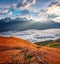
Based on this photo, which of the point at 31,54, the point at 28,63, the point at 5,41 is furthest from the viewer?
the point at 5,41

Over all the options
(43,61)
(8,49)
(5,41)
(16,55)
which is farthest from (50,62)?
(5,41)

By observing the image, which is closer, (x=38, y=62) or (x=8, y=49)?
(x=38, y=62)

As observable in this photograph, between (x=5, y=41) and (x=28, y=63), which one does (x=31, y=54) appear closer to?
(x=28, y=63)

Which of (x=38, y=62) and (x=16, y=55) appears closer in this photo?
(x=38, y=62)

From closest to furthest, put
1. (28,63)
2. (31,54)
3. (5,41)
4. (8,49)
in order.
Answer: (28,63) → (31,54) → (8,49) → (5,41)

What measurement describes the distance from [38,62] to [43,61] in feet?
5.72

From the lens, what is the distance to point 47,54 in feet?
245

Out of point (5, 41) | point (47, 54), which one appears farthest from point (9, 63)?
point (5, 41)

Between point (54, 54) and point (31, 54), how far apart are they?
8.49 m

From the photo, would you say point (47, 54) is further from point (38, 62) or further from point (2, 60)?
point (2, 60)

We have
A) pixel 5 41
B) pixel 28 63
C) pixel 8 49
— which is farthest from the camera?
pixel 5 41

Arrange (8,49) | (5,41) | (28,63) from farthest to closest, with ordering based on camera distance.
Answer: (5,41) → (8,49) → (28,63)

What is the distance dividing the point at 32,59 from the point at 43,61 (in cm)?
339

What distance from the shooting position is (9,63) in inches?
2704
